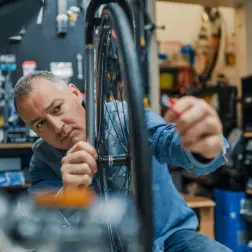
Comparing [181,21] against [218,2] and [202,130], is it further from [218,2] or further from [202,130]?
[202,130]

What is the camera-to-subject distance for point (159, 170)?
1.08 m

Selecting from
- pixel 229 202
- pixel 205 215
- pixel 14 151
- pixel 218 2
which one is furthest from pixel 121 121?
pixel 218 2

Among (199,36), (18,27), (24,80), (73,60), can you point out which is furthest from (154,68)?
(199,36)

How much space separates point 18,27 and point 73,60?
0.38 meters

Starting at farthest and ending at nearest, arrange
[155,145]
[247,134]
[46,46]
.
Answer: [247,134] → [46,46] → [155,145]

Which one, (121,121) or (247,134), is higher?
(121,121)

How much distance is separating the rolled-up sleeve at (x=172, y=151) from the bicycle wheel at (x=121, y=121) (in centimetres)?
7

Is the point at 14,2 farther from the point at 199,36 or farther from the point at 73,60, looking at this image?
the point at 199,36

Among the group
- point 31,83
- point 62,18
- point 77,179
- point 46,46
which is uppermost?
point 62,18

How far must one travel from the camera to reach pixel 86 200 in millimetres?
620

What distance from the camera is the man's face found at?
886 mm

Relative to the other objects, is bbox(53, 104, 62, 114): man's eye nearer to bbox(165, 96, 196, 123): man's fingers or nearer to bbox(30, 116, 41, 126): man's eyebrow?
bbox(30, 116, 41, 126): man's eyebrow

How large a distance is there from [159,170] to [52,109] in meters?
0.40

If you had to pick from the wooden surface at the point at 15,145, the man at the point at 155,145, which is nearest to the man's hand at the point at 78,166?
the man at the point at 155,145
